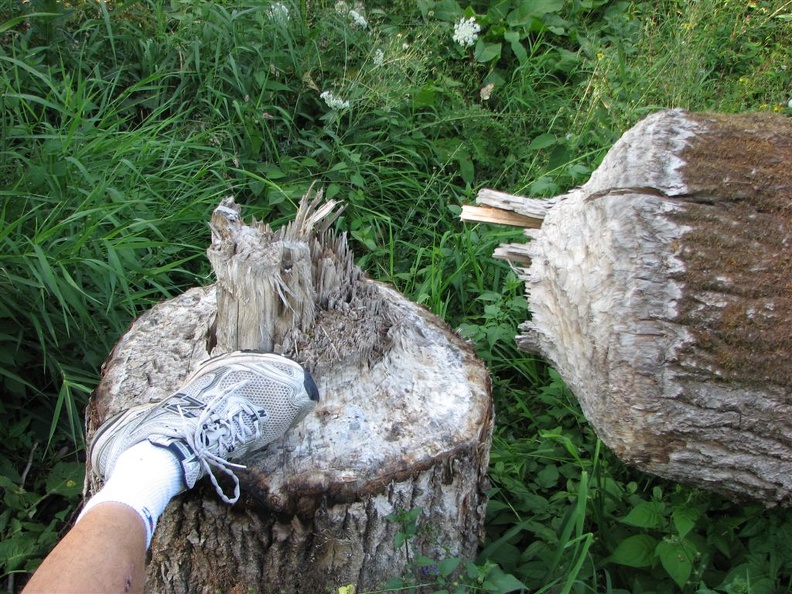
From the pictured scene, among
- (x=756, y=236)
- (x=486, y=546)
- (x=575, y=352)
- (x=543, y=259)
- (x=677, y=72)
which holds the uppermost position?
(x=677, y=72)

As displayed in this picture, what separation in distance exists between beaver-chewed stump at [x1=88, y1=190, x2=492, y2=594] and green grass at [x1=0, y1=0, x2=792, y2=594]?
11 centimetres

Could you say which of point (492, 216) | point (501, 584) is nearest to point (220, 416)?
point (501, 584)

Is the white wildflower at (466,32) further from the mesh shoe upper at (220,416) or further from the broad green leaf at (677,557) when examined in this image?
the broad green leaf at (677,557)

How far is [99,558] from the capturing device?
1.29 m

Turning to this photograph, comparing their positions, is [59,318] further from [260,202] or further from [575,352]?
[575,352]

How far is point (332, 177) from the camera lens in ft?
10.3

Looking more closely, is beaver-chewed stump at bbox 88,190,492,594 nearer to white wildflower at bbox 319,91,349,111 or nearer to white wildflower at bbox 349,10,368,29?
white wildflower at bbox 319,91,349,111

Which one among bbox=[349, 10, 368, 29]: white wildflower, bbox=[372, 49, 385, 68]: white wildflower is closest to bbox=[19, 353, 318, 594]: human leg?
bbox=[372, 49, 385, 68]: white wildflower

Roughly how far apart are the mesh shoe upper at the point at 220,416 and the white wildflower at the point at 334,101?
166cm

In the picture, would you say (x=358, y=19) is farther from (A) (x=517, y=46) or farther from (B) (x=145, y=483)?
(B) (x=145, y=483)

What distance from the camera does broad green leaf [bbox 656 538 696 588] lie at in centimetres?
179

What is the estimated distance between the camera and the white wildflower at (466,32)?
3621 mm

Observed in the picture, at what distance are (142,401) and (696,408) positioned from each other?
53.6 inches

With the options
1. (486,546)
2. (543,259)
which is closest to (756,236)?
(543,259)
